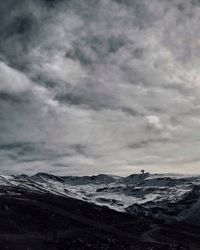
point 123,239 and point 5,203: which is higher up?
point 5,203

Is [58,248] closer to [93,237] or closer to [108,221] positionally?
→ [93,237]

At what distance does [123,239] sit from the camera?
139 metres

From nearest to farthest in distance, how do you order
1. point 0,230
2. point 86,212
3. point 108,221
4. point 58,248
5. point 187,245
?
1. point 58,248
2. point 0,230
3. point 187,245
4. point 108,221
5. point 86,212

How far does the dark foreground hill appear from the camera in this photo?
120312mm

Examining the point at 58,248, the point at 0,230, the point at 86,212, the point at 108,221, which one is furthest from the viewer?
the point at 86,212

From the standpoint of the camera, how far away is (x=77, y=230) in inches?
5600

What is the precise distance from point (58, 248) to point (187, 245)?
2144 inches

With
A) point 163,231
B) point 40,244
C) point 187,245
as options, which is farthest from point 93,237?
point 163,231

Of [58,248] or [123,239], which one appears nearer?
[58,248]

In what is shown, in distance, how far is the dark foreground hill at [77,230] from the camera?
395ft

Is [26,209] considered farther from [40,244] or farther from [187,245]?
[187,245]

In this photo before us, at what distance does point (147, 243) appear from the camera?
138500 millimetres

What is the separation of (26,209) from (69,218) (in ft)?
54.3

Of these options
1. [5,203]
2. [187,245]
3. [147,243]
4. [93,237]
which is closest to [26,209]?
[5,203]
